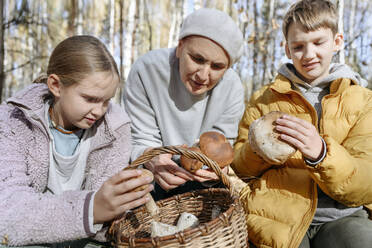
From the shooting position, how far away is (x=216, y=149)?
1.74m

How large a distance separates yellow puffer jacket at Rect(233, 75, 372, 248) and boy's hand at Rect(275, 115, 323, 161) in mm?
68

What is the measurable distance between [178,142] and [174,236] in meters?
1.19

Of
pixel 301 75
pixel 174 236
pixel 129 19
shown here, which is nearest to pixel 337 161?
pixel 301 75

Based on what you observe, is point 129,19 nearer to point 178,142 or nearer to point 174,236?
point 178,142

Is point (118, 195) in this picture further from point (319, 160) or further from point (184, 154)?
point (319, 160)

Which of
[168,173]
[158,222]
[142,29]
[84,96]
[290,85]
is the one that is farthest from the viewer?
[142,29]

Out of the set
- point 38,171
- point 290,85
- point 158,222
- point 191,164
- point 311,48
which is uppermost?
point 311,48

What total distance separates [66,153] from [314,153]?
148cm

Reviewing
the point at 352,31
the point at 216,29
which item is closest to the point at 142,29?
the point at 352,31

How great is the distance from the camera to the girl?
1.44 m

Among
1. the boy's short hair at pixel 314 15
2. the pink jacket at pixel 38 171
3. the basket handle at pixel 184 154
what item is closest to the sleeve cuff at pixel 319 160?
the basket handle at pixel 184 154

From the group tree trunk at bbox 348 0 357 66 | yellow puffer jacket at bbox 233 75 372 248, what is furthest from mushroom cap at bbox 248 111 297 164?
tree trunk at bbox 348 0 357 66

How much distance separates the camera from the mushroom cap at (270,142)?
150 cm

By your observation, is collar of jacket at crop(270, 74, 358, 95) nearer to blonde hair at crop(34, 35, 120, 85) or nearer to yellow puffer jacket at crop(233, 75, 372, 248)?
yellow puffer jacket at crop(233, 75, 372, 248)
